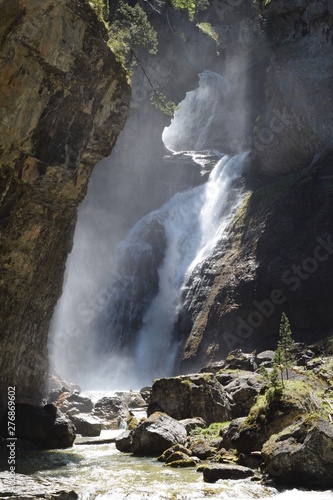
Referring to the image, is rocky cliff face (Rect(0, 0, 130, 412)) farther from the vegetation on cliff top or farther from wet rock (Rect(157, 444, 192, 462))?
wet rock (Rect(157, 444, 192, 462))

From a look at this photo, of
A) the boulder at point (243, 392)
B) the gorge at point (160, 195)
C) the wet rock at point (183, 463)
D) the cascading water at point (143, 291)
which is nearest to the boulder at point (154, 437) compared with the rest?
the gorge at point (160, 195)

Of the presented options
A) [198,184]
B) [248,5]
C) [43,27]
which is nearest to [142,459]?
[43,27]

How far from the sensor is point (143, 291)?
37875mm

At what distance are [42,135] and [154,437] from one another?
9.36 meters

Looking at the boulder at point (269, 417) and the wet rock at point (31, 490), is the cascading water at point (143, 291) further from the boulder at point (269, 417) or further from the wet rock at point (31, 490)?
the wet rock at point (31, 490)

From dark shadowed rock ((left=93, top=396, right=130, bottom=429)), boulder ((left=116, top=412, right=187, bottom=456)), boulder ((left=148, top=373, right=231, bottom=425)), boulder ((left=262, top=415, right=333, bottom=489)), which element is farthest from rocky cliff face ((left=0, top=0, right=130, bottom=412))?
boulder ((left=262, top=415, right=333, bottom=489))

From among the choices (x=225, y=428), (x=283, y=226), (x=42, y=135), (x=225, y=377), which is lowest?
(x=225, y=428)

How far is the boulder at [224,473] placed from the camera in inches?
337

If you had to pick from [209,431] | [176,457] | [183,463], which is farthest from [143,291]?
[183,463]

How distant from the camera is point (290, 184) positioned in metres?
34.0

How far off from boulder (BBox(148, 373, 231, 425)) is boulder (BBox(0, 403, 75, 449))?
318cm

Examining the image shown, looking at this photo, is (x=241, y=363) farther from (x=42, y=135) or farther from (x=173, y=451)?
A: (x=42, y=135)

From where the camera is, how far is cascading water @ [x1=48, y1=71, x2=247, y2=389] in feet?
109

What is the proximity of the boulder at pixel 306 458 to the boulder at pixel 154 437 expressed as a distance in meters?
4.44
